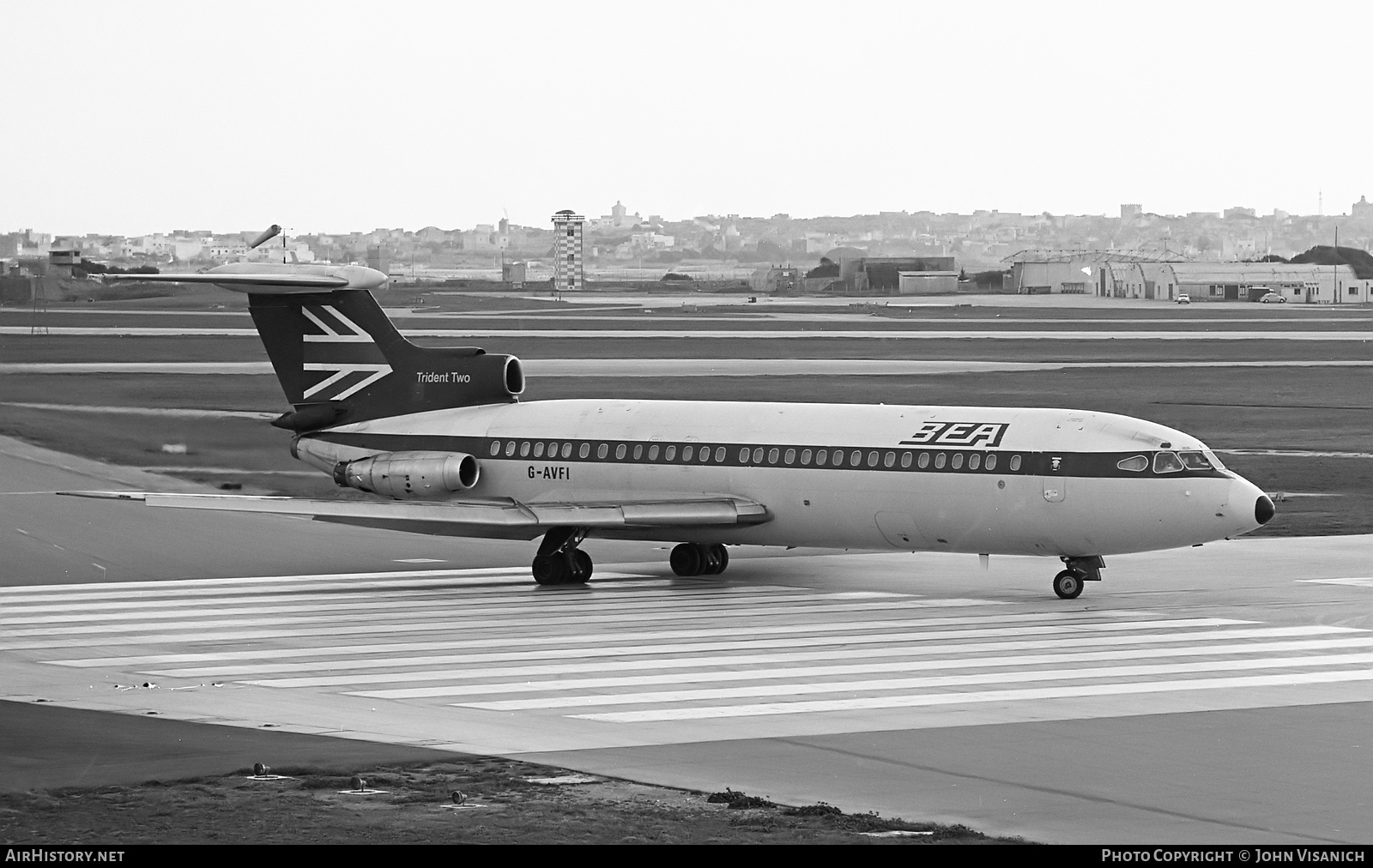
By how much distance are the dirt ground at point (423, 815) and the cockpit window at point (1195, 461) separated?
15095 millimetres

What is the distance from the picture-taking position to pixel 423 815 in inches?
582

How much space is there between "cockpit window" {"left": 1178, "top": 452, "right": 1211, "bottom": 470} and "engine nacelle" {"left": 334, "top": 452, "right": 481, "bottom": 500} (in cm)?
1212

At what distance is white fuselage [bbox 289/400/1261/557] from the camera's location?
94.2 feet

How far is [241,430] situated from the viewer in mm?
46781

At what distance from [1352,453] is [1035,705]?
109 ft

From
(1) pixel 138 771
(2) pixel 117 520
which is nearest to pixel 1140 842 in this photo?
(1) pixel 138 771

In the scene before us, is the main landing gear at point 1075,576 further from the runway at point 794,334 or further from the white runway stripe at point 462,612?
the runway at point 794,334

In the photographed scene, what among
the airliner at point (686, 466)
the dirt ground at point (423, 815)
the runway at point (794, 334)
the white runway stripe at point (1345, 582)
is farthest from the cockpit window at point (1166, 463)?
the runway at point (794, 334)

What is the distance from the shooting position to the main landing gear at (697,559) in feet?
107

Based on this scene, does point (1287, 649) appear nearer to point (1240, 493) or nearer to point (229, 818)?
point (1240, 493)

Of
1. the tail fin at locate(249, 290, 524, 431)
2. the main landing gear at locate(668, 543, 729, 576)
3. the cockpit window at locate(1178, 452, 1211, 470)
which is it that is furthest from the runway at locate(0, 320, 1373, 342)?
the cockpit window at locate(1178, 452, 1211, 470)

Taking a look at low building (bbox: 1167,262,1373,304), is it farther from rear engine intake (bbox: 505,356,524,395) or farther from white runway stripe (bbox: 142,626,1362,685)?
white runway stripe (bbox: 142,626,1362,685)

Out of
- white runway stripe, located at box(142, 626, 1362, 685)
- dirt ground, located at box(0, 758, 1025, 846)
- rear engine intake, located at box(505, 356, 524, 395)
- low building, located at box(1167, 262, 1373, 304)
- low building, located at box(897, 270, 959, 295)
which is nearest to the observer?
dirt ground, located at box(0, 758, 1025, 846)

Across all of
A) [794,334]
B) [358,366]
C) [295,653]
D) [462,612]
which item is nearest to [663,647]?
[295,653]
